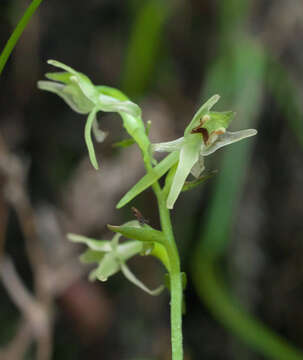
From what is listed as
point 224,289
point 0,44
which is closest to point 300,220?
point 224,289

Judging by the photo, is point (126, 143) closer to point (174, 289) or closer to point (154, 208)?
point (174, 289)

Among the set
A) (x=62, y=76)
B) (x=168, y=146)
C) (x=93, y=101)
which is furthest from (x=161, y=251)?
(x=62, y=76)

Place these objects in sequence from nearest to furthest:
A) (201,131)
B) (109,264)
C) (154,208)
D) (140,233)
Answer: (140,233), (201,131), (109,264), (154,208)

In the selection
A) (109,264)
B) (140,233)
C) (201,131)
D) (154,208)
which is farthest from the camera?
(154,208)

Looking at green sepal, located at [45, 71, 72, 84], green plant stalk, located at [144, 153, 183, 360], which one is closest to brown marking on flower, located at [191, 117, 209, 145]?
green plant stalk, located at [144, 153, 183, 360]

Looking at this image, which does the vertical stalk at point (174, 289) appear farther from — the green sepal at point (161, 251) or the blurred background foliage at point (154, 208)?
the blurred background foliage at point (154, 208)

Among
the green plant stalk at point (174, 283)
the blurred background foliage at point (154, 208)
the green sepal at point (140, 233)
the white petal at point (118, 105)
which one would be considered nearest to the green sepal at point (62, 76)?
the white petal at point (118, 105)
